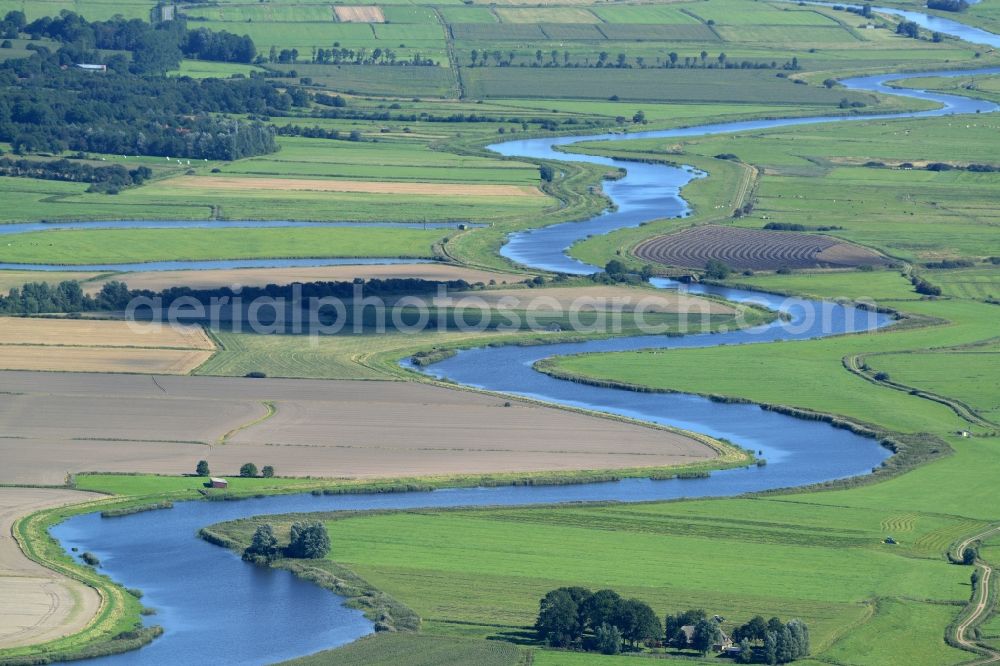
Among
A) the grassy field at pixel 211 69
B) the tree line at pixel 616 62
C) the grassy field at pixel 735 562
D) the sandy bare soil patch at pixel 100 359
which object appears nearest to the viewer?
the grassy field at pixel 735 562

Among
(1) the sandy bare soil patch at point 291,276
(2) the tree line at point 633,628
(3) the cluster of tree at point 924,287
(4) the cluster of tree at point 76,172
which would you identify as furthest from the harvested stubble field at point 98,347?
(4) the cluster of tree at point 76,172

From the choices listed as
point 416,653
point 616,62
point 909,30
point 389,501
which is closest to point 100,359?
point 389,501

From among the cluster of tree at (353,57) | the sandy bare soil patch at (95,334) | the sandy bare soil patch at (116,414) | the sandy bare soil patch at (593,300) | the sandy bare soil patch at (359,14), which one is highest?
the sandy bare soil patch at (359,14)

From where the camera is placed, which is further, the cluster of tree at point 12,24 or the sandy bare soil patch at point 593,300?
the cluster of tree at point 12,24

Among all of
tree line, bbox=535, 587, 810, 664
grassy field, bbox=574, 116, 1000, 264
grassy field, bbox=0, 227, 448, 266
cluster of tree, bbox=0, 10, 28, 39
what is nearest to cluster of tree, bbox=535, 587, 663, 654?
tree line, bbox=535, 587, 810, 664

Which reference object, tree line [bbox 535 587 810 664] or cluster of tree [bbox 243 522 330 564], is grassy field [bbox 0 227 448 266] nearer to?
cluster of tree [bbox 243 522 330 564]

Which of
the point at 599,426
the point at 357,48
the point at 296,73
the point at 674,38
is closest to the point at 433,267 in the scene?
the point at 599,426

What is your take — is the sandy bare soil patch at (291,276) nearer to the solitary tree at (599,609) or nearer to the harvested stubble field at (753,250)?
the harvested stubble field at (753,250)
